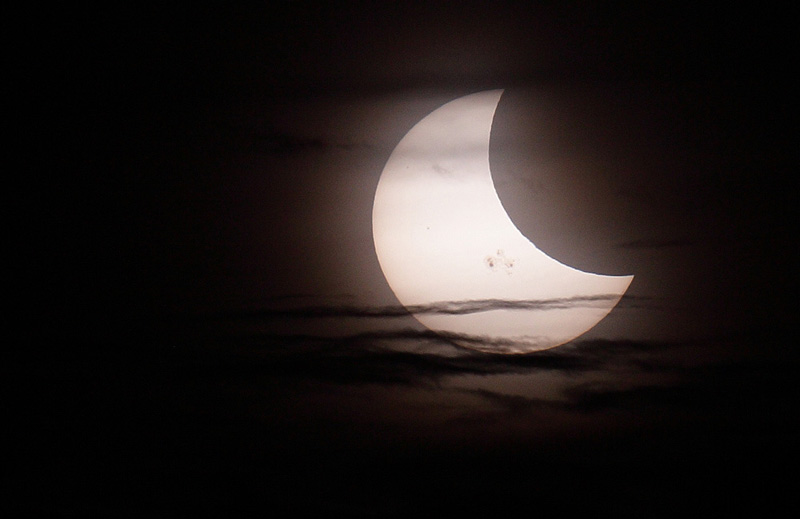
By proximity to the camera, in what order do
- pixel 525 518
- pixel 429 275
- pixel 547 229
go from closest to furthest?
pixel 547 229, pixel 429 275, pixel 525 518

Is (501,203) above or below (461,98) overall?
below

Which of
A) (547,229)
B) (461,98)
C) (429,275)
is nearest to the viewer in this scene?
(461,98)

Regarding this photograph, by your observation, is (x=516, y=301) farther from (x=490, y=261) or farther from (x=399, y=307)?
(x=399, y=307)

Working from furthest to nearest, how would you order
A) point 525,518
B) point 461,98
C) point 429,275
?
point 525,518, point 429,275, point 461,98

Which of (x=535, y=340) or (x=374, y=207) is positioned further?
(x=535, y=340)

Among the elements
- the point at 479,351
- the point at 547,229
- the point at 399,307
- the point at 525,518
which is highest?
the point at 547,229

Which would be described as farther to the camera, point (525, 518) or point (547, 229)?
point (525, 518)

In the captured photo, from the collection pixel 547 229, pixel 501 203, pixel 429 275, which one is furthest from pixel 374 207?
pixel 547 229

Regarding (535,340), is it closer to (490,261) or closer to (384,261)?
(490,261)

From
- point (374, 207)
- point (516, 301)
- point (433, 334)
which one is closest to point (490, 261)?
point (516, 301)
